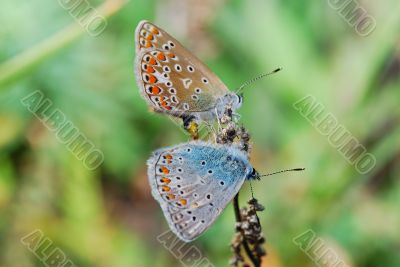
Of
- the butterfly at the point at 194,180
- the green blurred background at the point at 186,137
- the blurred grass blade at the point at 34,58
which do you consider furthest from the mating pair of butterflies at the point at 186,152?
the green blurred background at the point at 186,137

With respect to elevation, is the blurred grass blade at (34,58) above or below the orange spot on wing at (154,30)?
below

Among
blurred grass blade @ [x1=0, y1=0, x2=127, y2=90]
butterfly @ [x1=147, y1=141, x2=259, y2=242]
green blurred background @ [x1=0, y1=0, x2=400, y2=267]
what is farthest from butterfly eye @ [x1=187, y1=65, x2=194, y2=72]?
green blurred background @ [x1=0, y1=0, x2=400, y2=267]

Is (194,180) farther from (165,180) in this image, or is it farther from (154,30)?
(154,30)

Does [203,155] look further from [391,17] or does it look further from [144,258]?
[391,17]

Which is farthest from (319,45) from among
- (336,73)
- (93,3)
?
(93,3)

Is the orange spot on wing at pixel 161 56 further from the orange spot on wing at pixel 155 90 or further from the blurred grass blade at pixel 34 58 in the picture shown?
the blurred grass blade at pixel 34 58
